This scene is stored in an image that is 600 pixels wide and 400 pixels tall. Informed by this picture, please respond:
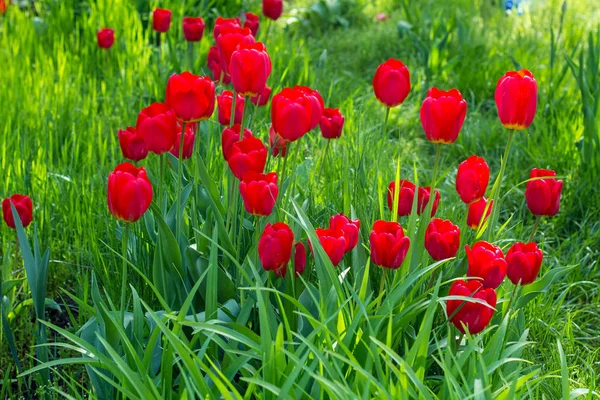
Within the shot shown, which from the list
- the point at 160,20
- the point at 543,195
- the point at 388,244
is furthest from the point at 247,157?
the point at 160,20

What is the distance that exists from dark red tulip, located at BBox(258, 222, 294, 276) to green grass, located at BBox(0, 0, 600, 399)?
0.04m

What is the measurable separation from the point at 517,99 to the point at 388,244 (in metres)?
0.41

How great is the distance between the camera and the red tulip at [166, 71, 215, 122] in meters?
1.49

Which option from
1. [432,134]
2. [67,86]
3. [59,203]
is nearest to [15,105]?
[67,86]

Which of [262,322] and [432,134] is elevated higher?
[432,134]

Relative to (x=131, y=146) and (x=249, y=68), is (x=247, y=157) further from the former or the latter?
(x=131, y=146)

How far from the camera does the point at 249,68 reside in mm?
1575

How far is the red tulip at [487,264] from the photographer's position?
1458 mm

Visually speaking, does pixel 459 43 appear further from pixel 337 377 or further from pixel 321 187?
pixel 337 377

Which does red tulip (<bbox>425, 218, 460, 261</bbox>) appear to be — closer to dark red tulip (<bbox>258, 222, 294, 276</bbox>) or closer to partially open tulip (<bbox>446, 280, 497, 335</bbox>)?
partially open tulip (<bbox>446, 280, 497, 335</bbox>)

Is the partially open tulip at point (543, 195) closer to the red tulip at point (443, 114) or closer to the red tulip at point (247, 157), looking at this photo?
the red tulip at point (443, 114)

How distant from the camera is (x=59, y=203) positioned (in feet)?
7.52

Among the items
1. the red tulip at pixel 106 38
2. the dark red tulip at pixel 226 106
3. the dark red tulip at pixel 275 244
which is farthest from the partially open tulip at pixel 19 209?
the red tulip at pixel 106 38

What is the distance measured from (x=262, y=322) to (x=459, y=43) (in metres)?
3.08
